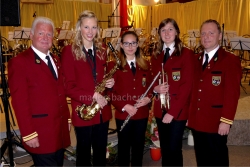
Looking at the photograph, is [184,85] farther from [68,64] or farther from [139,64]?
[68,64]

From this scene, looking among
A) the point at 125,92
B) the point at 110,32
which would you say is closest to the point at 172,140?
the point at 125,92

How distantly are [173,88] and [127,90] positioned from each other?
0.55m

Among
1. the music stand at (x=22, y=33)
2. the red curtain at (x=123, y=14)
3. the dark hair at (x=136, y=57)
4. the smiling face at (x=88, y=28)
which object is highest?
the red curtain at (x=123, y=14)

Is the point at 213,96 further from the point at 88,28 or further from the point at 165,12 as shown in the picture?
the point at 165,12

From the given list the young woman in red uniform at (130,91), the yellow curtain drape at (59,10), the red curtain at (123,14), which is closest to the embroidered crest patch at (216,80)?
the young woman in red uniform at (130,91)

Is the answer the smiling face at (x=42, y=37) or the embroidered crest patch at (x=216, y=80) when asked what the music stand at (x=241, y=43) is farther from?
the smiling face at (x=42, y=37)

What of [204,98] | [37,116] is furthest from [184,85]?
[37,116]

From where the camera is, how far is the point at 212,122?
288 cm

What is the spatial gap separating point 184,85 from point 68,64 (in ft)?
4.14

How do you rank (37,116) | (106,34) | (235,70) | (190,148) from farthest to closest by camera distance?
(106,34)
(190,148)
(235,70)
(37,116)

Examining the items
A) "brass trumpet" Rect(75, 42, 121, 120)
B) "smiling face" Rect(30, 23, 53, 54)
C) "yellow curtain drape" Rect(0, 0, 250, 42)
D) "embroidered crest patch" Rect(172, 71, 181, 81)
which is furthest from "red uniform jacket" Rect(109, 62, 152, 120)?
"yellow curtain drape" Rect(0, 0, 250, 42)

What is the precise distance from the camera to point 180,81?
9.93 feet

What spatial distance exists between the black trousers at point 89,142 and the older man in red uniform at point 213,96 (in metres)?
0.99

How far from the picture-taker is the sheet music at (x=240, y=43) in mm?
8344
